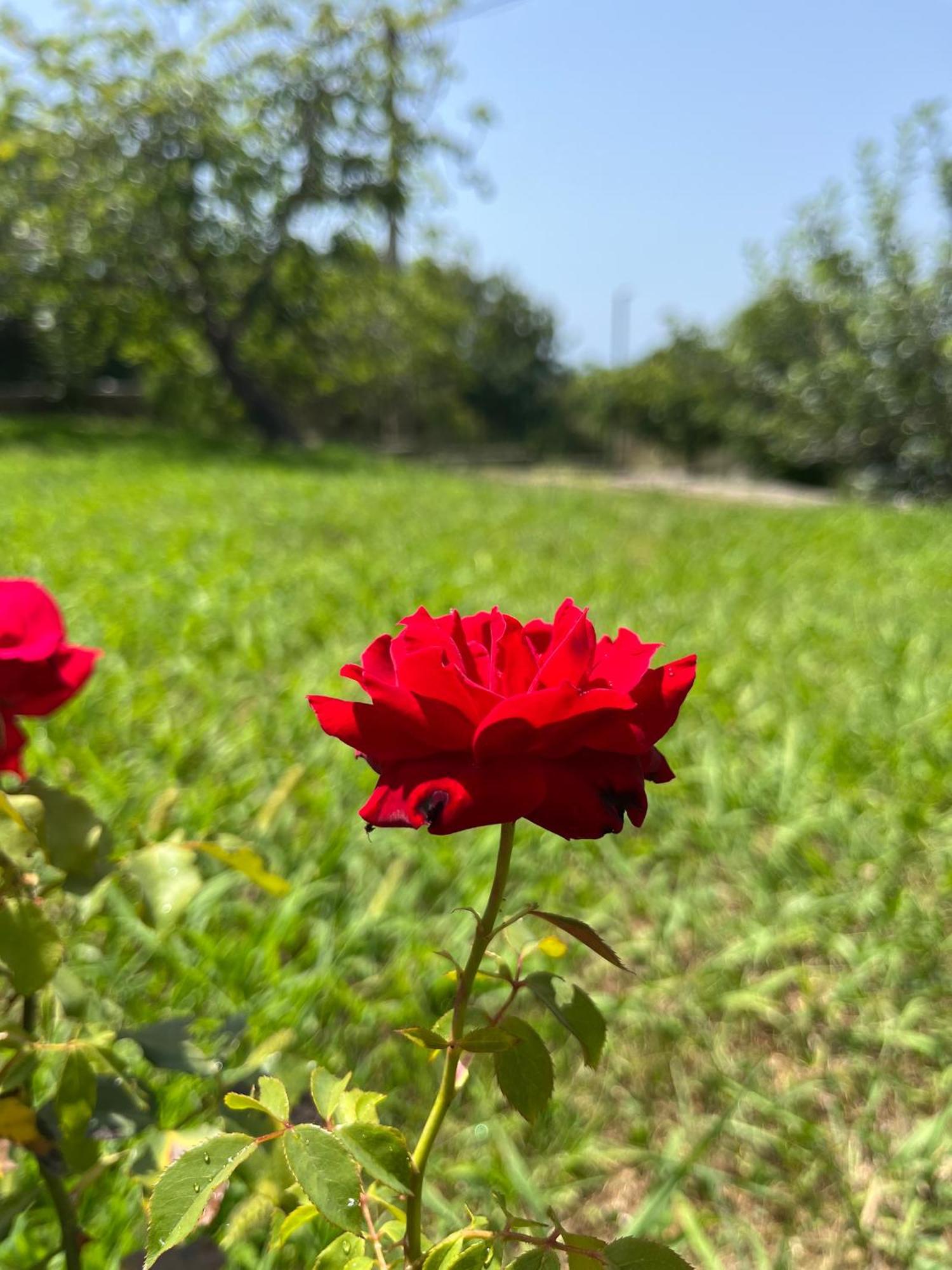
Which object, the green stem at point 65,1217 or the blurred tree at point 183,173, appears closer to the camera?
the green stem at point 65,1217

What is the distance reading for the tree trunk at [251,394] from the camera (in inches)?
618

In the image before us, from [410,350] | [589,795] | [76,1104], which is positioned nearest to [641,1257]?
[589,795]

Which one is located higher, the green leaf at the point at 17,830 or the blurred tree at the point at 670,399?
the blurred tree at the point at 670,399

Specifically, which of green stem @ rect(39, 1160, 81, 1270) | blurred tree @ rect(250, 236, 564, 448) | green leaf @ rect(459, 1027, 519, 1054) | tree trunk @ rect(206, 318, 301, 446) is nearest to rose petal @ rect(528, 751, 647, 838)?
green leaf @ rect(459, 1027, 519, 1054)

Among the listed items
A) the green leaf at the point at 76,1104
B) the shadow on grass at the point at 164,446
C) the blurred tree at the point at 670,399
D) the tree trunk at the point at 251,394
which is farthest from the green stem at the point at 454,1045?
the blurred tree at the point at 670,399

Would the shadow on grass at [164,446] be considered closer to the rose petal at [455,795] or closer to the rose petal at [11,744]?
the rose petal at [11,744]

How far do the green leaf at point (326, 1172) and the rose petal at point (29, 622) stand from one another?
1.28 ft

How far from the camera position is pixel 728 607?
391 cm

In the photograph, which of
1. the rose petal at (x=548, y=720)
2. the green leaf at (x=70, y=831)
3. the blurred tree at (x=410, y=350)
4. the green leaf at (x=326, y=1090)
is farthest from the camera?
the blurred tree at (x=410, y=350)

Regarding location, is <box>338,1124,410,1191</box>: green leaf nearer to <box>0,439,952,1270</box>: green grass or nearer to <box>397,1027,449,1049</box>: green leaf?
<box>397,1027,449,1049</box>: green leaf

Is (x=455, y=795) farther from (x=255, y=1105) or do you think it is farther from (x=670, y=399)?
(x=670, y=399)

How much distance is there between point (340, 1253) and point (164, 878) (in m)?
0.30

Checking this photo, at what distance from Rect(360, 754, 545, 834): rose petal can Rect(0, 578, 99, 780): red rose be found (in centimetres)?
35

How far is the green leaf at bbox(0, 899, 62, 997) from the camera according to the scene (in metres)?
0.57
